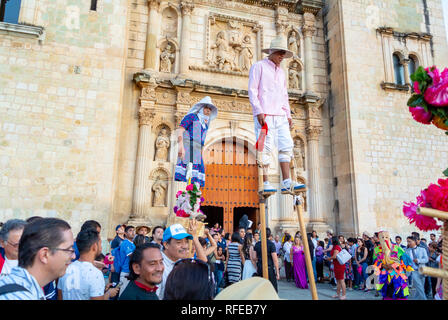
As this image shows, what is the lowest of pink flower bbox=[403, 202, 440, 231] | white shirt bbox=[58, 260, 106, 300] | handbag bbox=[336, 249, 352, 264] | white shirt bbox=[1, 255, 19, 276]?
handbag bbox=[336, 249, 352, 264]

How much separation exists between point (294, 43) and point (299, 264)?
8.87 m

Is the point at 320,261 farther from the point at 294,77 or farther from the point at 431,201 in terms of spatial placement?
the point at 431,201

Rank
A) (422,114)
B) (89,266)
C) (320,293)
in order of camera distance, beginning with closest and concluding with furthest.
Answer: (422,114)
(89,266)
(320,293)

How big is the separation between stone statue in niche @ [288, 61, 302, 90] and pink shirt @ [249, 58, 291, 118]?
28.6 feet

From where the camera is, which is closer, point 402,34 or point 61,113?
point 61,113

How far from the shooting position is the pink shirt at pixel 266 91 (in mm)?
4164

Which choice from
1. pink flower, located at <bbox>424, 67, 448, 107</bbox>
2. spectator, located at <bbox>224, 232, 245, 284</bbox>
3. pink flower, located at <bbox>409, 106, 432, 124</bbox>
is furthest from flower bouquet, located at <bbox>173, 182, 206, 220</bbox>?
pink flower, located at <bbox>424, 67, 448, 107</bbox>

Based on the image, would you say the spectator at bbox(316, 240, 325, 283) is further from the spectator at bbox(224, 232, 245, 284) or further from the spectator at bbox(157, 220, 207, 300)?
the spectator at bbox(157, 220, 207, 300)

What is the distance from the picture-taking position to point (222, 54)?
11.8m

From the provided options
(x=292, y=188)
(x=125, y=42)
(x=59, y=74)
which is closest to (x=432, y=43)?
(x=125, y=42)

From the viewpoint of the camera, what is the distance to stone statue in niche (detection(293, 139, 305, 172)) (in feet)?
39.6

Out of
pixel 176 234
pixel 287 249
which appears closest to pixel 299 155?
pixel 287 249

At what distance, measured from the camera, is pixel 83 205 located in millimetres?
8805

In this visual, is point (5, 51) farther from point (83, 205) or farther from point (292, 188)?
point (292, 188)
